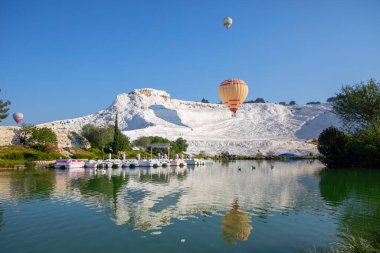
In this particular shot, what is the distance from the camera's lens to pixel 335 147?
1761 inches

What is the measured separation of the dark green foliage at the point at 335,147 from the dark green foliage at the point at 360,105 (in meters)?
3.57

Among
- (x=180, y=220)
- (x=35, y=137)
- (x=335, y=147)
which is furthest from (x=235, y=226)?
(x=35, y=137)

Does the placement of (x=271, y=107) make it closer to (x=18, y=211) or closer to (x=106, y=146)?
(x=106, y=146)

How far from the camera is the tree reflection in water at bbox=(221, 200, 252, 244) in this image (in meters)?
10.6

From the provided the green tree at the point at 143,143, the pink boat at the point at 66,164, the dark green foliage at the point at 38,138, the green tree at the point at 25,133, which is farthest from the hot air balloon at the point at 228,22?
the green tree at the point at 143,143

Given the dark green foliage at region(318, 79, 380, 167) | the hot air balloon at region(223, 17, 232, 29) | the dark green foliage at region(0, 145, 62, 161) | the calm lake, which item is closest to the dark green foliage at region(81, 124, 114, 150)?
the dark green foliage at region(0, 145, 62, 161)

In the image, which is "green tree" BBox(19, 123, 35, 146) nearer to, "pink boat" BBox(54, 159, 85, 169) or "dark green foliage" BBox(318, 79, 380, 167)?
"pink boat" BBox(54, 159, 85, 169)

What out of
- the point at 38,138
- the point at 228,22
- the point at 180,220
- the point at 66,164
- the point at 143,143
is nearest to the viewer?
the point at 180,220

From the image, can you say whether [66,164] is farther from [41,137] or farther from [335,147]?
[335,147]

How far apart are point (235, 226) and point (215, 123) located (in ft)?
398

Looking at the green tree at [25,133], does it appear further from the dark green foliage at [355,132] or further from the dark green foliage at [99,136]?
the dark green foliage at [355,132]

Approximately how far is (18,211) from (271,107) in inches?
5494

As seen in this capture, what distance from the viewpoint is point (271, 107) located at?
14662cm

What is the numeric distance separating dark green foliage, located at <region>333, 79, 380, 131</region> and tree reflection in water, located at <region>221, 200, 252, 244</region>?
35.4 meters
